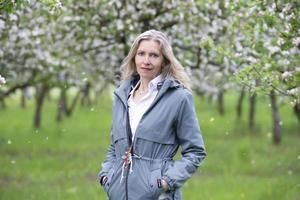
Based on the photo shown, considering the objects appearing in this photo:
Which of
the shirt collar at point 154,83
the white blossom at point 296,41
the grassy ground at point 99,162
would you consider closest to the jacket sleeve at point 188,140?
the shirt collar at point 154,83

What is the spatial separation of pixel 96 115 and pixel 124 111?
Result: 25.3m

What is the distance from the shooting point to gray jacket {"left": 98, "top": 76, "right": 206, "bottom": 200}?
5051 millimetres

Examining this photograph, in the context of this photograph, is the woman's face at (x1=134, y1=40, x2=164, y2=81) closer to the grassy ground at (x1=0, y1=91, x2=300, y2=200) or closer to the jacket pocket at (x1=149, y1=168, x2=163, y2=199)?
the jacket pocket at (x1=149, y1=168, x2=163, y2=199)

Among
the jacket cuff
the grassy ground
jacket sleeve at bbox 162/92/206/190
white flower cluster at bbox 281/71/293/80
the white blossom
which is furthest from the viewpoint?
the grassy ground

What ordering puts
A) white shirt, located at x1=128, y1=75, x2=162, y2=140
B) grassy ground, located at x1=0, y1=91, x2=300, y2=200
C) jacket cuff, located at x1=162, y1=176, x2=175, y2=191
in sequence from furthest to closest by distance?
grassy ground, located at x1=0, y1=91, x2=300, y2=200, white shirt, located at x1=128, y1=75, x2=162, y2=140, jacket cuff, located at x1=162, y1=176, x2=175, y2=191

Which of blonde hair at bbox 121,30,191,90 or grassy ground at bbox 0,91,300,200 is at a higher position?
blonde hair at bbox 121,30,191,90

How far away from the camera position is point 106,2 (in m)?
11.1

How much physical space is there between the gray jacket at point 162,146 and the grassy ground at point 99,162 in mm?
2816

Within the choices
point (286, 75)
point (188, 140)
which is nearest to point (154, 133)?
point (188, 140)

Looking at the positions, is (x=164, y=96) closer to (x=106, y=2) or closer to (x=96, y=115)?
(x=106, y=2)

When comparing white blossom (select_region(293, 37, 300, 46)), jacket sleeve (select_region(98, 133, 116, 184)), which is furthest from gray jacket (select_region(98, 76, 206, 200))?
white blossom (select_region(293, 37, 300, 46))

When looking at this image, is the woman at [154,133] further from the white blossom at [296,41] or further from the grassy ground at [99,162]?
the grassy ground at [99,162]

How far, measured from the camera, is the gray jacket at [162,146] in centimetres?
505

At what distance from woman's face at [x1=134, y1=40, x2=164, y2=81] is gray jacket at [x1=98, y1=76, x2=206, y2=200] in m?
0.18
